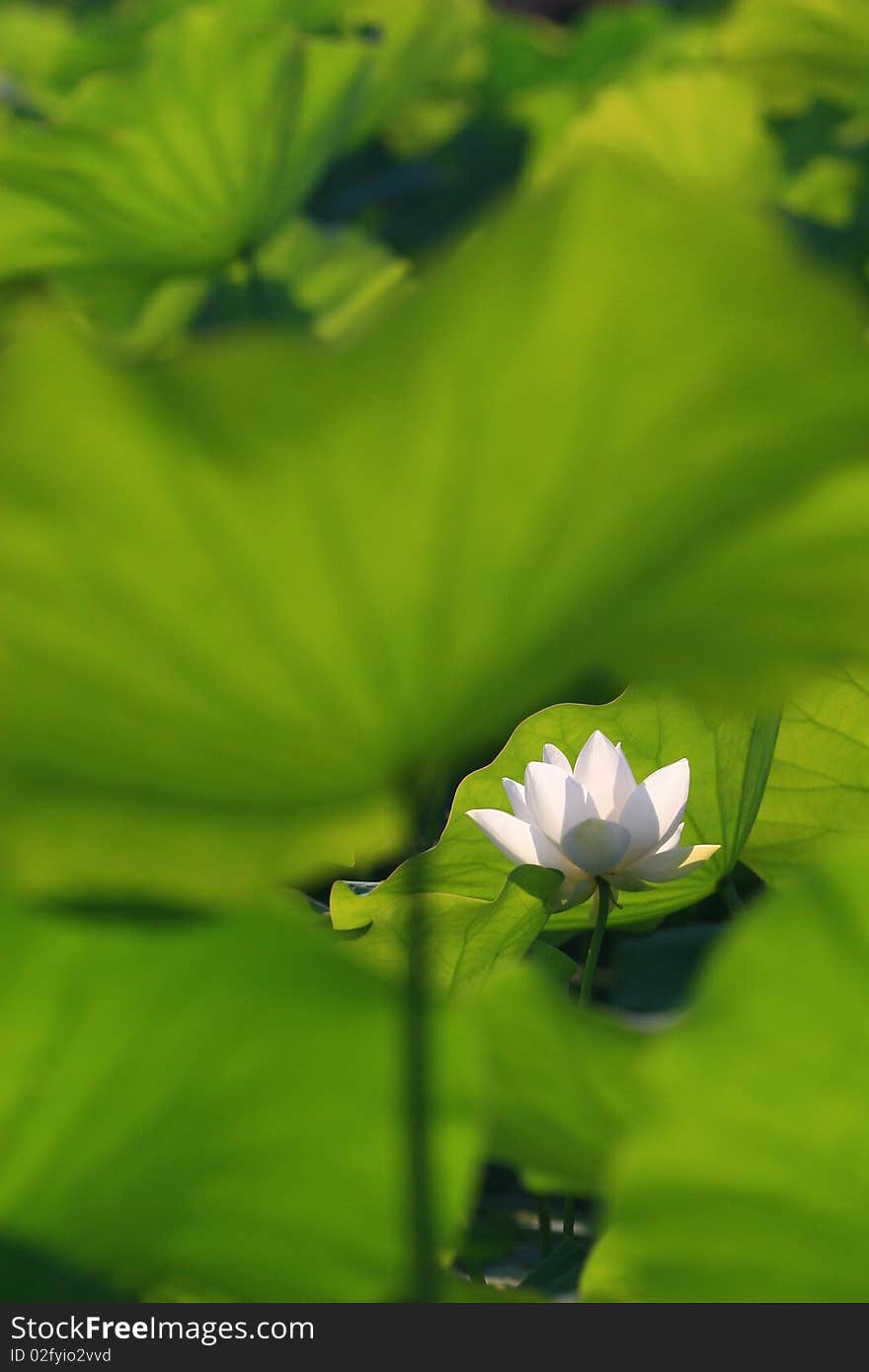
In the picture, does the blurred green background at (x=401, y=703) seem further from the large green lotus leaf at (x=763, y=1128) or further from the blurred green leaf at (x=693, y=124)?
the blurred green leaf at (x=693, y=124)

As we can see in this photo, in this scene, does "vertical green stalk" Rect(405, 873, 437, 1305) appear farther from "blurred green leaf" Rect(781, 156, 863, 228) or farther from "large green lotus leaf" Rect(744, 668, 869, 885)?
"blurred green leaf" Rect(781, 156, 863, 228)

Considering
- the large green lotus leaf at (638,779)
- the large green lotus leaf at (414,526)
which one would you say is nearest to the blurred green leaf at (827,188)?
the large green lotus leaf at (638,779)

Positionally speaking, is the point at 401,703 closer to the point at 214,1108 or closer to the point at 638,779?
the point at 214,1108

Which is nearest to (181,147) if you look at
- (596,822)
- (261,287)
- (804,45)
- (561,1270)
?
(261,287)

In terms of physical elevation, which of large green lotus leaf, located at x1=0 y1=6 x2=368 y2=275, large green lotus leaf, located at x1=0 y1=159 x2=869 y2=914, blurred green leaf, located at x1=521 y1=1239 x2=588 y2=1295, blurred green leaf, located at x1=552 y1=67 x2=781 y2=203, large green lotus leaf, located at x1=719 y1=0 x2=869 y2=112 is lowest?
blurred green leaf, located at x1=521 y1=1239 x2=588 y2=1295

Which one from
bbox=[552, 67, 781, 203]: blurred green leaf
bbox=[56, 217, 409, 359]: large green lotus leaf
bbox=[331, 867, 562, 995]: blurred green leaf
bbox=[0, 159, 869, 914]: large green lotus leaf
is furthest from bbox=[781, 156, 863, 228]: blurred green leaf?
bbox=[0, 159, 869, 914]: large green lotus leaf

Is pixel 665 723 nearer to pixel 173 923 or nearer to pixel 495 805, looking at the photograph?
pixel 495 805
